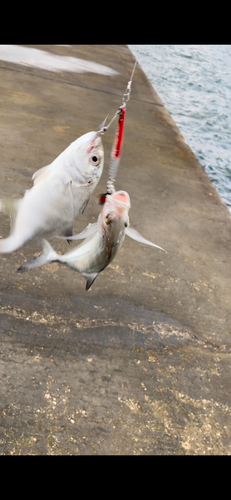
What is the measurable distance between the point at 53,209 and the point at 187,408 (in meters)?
1.42

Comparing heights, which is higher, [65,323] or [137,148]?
[137,148]

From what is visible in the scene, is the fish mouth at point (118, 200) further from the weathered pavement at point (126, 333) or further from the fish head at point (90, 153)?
the weathered pavement at point (126, 333)

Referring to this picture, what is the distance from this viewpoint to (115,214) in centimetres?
133

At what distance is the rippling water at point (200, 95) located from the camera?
7848 millimetres

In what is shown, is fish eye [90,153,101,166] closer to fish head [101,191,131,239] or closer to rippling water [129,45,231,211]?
fish head [101,191,131,239]

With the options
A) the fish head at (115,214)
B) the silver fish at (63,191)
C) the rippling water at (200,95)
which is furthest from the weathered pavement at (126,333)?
the rippling water at (200,95)

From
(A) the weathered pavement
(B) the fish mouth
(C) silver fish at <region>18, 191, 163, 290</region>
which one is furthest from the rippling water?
(B) the fish mouth

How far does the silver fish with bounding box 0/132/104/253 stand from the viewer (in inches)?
56.7

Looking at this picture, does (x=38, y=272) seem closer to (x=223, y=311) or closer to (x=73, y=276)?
(x=73, y=276)

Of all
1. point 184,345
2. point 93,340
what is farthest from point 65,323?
point 184,345

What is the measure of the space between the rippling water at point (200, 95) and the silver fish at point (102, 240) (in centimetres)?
529

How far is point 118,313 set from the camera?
8.64 ft

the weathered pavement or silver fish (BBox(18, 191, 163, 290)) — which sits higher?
silver fish (BBox(18, 191, 163, 290))

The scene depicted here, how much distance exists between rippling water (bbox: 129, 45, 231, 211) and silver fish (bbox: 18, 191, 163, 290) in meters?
5.29
